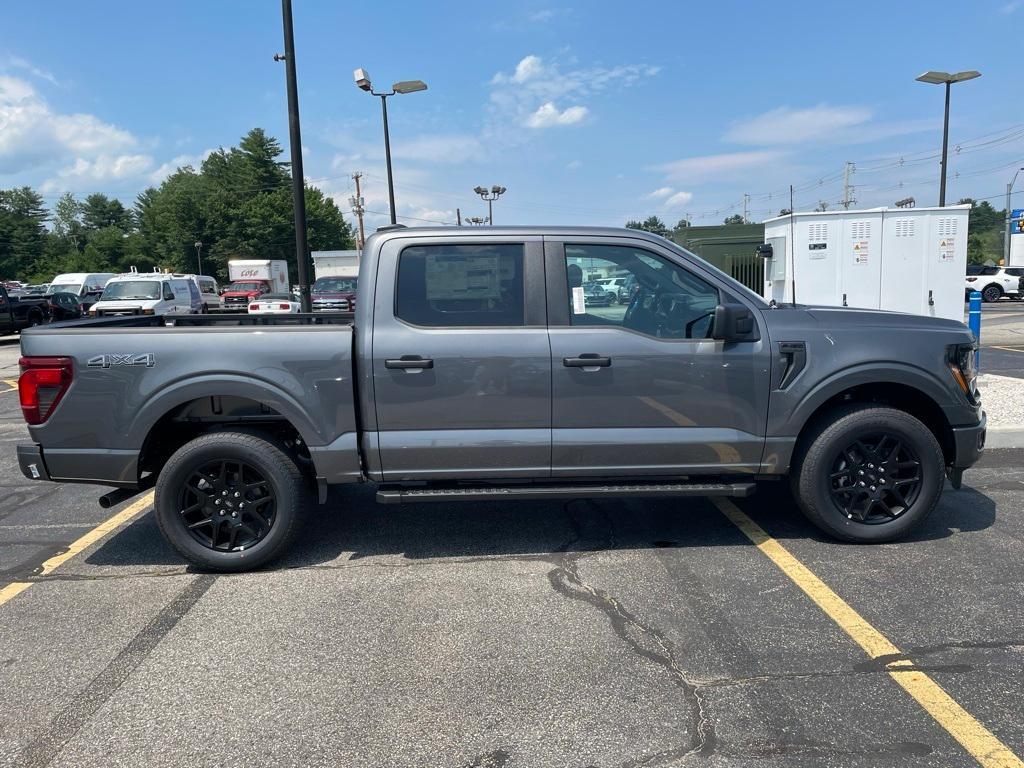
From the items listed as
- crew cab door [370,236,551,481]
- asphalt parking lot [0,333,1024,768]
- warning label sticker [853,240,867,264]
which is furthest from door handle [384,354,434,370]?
warning label sticker [853,240,867,264]

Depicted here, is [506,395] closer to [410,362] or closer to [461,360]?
[461,360]

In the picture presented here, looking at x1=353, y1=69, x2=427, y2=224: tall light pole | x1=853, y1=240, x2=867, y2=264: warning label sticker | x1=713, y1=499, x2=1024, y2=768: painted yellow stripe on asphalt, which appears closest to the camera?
x1=713, y1=499, x2=1024, y2=768: painted yellow stripe on asphalt

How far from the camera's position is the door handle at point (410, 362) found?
4289mm

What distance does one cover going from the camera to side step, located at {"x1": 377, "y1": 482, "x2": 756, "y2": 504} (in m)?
4.40

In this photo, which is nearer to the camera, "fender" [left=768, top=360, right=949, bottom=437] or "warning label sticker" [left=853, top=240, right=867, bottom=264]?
"fender" [left=768, top=360, right=949, bottom=437]

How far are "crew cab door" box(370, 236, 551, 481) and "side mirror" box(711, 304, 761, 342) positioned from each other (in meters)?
0.97

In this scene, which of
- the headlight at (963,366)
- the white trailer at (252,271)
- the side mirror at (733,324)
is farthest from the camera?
the white trailer at (252,271)

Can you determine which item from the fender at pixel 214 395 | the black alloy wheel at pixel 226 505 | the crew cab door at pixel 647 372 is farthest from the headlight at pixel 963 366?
the black alloy wheel at pixel 226 505

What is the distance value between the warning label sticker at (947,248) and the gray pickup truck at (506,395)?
20.6 feet

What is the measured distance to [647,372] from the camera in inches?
172

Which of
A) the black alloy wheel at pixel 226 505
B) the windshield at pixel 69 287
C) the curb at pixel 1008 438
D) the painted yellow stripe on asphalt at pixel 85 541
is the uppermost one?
the windshield at pixel 69 287

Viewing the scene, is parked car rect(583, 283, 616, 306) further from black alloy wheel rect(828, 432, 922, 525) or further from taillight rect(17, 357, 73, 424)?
taillight rect(17, 357, 73, 424)

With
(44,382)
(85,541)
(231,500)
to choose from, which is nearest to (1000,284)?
(231,500)

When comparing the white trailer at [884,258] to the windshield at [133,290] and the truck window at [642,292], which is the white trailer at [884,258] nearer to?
the truck window at [642,292]
